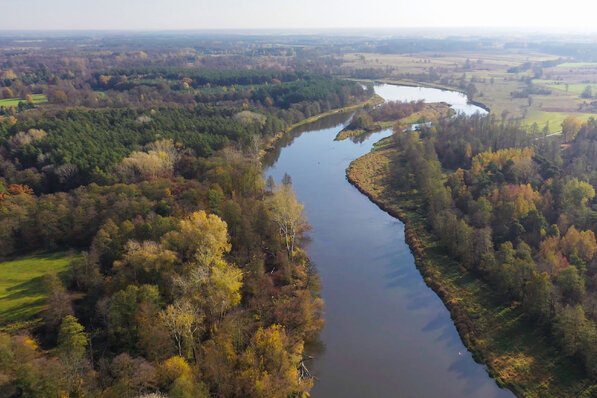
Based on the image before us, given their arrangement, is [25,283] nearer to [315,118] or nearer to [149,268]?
[149,268]

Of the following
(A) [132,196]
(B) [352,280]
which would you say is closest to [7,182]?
(A) [132,196]

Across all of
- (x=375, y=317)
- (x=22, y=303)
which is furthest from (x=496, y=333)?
(x=22, y=303)

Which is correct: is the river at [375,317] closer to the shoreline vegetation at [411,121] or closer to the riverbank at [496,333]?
the riverbank at [496,333]

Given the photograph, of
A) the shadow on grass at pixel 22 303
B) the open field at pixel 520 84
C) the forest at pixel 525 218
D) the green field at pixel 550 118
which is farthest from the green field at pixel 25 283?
the open field at pixel 520 84

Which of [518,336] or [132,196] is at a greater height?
[132,196]

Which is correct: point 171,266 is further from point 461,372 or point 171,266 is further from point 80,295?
point 461,372

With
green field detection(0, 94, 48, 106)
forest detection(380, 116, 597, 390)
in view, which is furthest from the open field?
green field detection(0, 94, 48, 106)
